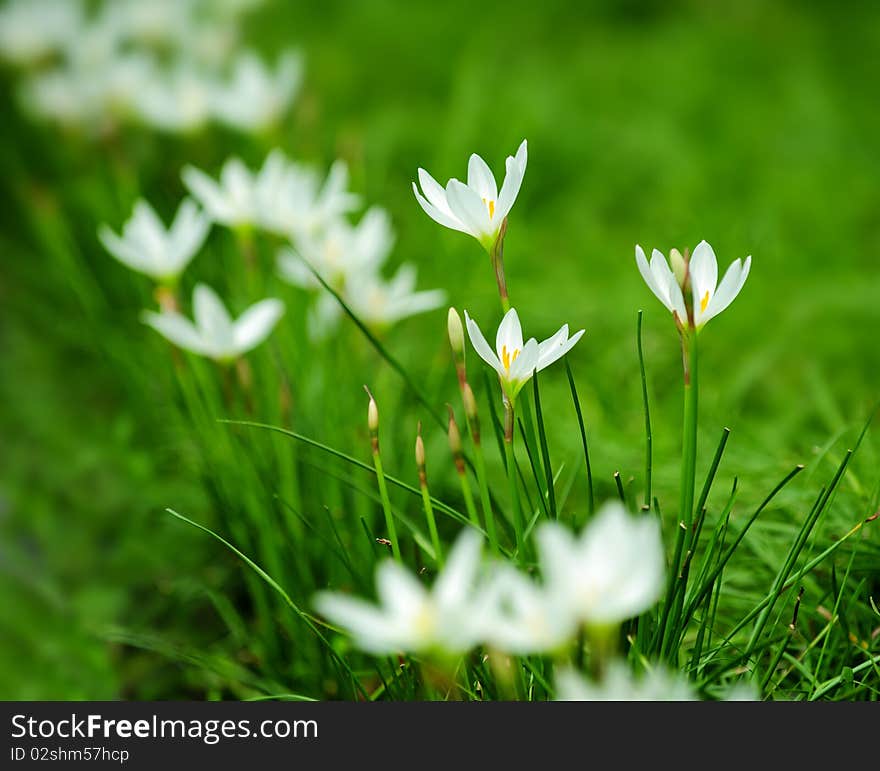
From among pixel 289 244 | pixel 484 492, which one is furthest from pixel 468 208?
pixel 289 244

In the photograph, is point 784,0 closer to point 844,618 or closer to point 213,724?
point 844,618

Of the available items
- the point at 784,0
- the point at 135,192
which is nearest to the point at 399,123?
the point at 135,192

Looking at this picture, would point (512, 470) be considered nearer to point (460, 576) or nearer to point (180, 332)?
point (460, 576)

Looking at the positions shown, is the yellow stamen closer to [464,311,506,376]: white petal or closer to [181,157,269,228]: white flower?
[464,311,506,376]: white petal

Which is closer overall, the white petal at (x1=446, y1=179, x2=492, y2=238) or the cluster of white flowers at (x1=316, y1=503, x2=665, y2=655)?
the cluster of white flowers at (x1=316, y1=503, x2=665, y2=655)

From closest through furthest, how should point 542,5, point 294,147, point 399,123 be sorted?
1. point 294,147
2. point 399,123
3. point 542,5

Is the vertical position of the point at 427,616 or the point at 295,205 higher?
the point at 295,205

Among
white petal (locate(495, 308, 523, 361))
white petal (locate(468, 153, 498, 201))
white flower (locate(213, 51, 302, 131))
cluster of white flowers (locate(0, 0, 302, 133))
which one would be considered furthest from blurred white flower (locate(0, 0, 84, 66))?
white petal (locate(495, 308, 523, 361))

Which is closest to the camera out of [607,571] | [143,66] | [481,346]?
[607,571]
